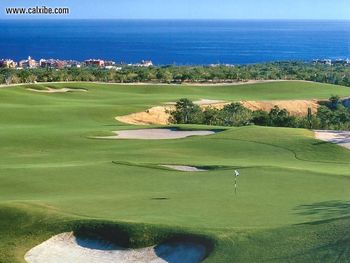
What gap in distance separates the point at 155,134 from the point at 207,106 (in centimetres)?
2210

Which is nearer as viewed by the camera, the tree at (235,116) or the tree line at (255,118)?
the tree line at (255,118)

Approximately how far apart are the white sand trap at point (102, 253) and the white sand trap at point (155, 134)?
22467 millimetres

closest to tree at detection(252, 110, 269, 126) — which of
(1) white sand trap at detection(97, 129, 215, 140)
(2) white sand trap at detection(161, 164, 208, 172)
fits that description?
(1) white sand trap at detection(97, 129, 215, 140)

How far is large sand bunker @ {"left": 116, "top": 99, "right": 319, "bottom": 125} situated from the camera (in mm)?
52562

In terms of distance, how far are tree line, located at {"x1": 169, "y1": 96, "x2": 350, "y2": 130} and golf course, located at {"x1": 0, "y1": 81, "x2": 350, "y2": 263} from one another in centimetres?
1005

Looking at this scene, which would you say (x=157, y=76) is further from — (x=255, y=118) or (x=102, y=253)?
(x=102, y=253)

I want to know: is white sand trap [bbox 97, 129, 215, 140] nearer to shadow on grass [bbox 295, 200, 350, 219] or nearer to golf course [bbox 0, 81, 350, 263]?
golf course [bbox 0, 81, 350, 263]

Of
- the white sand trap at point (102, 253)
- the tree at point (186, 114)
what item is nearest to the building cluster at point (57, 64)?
the tree at point (186, 114)

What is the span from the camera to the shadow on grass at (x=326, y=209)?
623 inches

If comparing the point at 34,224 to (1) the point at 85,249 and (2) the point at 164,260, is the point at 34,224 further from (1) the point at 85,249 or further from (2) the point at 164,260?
(2) the point at 164,260

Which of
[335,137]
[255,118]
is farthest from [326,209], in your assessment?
[255,118]

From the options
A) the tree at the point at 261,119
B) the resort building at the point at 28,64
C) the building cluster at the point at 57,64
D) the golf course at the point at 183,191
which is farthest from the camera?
the resort building at the point at 28,64

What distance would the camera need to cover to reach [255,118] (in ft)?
169

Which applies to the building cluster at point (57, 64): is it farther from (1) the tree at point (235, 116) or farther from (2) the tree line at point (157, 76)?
(1) the tree at point (235, 116)
